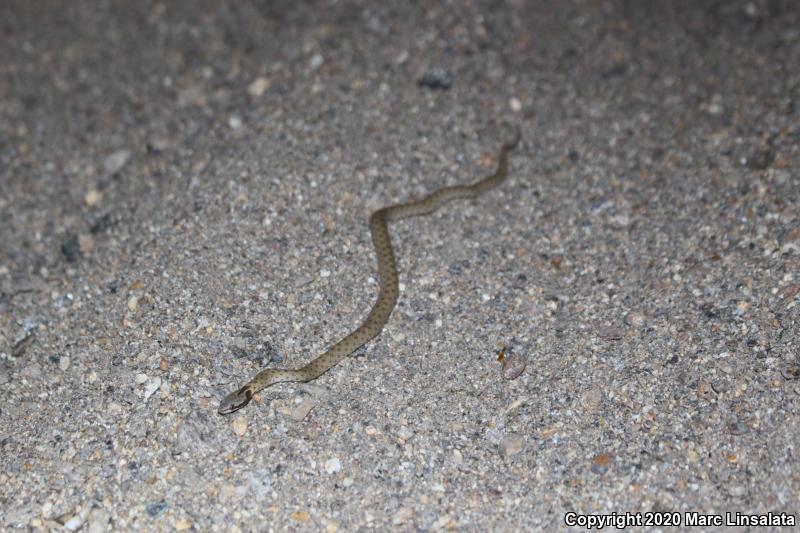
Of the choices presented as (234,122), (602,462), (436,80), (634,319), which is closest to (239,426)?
(602,462)

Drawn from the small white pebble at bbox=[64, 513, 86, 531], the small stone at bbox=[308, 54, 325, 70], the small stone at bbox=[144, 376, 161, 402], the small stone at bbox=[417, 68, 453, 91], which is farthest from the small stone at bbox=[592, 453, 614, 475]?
the small stone at bbox=[308, 54, 325, 70]

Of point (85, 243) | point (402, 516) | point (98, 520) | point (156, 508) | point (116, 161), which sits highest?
point (116, 161)

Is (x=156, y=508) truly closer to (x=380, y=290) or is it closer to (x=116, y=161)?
(x=380, y=290)

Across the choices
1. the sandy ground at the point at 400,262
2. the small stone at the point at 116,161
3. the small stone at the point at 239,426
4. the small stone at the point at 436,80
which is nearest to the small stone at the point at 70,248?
the sandy ground at the point at 400,262

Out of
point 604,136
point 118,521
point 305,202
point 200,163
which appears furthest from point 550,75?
point 118,521

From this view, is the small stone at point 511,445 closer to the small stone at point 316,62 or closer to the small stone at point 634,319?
the small stone at point 634,319

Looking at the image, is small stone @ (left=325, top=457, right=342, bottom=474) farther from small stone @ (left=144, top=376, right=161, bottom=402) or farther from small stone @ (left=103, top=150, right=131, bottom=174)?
small stone @ (left=103, top=150, right=131, bottom=174)

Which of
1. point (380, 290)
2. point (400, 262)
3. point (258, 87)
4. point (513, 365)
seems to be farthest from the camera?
point (258, 87)
